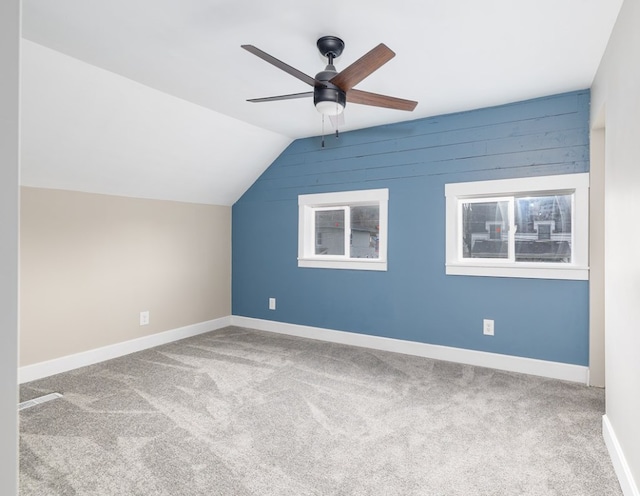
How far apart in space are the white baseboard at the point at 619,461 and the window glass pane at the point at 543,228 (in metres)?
1.49

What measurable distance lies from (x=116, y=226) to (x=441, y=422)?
3.39m

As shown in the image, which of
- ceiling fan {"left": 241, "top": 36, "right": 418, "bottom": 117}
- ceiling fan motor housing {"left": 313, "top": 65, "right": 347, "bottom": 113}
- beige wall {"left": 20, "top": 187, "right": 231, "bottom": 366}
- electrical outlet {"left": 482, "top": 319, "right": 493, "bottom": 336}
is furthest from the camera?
electrical outlet {"left": 482, "top": 319, "right": 493, "bottom": 336}

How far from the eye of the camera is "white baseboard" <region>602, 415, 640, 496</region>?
66.8 inches

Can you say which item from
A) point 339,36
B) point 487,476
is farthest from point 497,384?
point 339,36

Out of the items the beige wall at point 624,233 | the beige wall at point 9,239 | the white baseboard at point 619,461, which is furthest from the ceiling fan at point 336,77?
the white baseboard at point 619,461

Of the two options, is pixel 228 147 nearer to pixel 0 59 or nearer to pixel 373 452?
pixel 373 452

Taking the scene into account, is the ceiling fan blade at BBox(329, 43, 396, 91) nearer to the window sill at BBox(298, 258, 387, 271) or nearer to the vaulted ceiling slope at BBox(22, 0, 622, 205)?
the vaulted ceiling slope at BBox(22, 0, 622, 205)

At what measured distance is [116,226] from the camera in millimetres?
3865

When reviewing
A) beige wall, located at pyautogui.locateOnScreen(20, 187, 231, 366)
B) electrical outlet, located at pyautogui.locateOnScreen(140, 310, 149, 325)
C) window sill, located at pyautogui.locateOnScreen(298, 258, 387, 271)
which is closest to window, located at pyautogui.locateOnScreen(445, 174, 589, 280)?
window sill, located at pyautogui.locateOnScreen(298, 258, 387, 271)

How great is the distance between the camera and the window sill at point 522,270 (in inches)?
124

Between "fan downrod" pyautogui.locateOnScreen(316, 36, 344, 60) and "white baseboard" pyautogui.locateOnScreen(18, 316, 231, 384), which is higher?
"fan downrod" pyautogui.locateOnScreen(316, 36, 344, 60)

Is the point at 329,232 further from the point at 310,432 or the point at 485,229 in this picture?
the point at 310,432

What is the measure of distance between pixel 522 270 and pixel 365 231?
163 centimetres

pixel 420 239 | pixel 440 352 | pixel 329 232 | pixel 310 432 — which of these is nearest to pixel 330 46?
pixel 420 239
